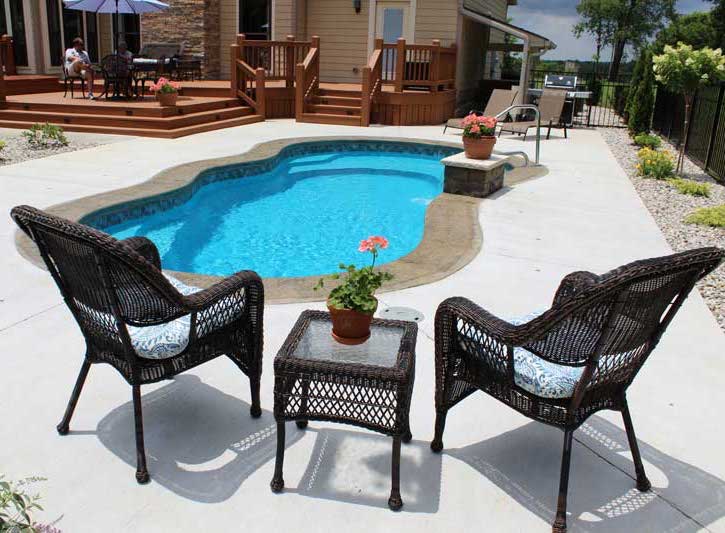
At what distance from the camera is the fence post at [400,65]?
13734mm

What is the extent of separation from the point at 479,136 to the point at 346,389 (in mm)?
5839

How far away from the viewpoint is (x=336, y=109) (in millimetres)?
14594

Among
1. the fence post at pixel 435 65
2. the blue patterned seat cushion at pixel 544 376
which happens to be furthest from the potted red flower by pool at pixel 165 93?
the blue patterned seat cushion at pixel 544 376

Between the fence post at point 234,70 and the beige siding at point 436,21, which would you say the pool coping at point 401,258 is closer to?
the fence post at point 234,70

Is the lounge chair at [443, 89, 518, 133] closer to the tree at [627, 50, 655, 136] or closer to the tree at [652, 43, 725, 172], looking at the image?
the tree at [627, 50, 655, 136]

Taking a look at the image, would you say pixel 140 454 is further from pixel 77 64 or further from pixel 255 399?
pixel 77 64

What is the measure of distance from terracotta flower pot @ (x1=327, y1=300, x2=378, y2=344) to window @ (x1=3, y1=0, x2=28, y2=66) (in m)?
16.3

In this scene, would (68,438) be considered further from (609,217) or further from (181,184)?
(609,217)

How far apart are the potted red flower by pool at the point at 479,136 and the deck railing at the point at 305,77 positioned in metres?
7.43

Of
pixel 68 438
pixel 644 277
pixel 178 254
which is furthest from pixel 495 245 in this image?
pixel 68 438

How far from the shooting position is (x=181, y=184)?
7742 mm

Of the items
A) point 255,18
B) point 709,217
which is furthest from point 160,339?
point 255,18

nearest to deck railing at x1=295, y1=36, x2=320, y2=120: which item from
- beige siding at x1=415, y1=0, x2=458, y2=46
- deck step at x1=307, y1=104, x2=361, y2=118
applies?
deck step at x1=307, y1=104, x2=361, y2=118

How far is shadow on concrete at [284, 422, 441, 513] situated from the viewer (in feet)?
7.97
